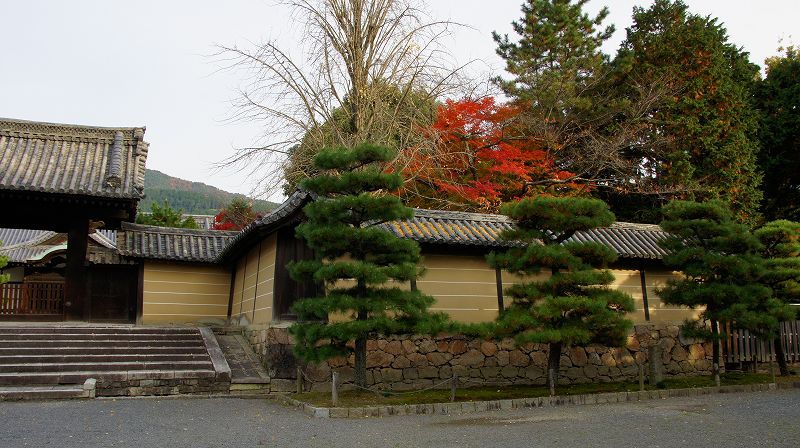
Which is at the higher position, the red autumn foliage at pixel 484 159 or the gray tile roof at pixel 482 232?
the red autumn foliage at pixel 484 159

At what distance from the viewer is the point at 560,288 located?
11594 millimetres

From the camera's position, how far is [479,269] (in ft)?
46.2

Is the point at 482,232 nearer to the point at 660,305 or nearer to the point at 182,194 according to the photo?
the point at 660,305

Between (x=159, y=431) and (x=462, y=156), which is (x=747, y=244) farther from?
(x=159, y=431)

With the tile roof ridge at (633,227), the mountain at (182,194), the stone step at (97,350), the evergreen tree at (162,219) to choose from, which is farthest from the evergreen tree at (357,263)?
the mountain at (182,194)

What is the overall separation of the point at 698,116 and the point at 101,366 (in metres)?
20.5

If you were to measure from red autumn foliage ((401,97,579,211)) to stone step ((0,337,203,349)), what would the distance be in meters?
7.60

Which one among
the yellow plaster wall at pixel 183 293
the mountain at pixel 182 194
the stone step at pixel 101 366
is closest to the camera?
the stone step at pixel 101 366

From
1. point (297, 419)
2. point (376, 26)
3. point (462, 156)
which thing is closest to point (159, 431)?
point (297, 419)

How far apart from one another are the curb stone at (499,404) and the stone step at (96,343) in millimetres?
4420

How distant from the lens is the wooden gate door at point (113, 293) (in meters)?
19.0

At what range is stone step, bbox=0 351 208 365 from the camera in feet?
41.8

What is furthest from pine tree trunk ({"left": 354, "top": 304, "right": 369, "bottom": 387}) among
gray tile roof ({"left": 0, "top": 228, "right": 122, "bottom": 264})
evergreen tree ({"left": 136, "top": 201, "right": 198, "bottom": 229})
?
evergreen tree ({"left": 136, "top": 201, "right": 198, "bottom": 229})

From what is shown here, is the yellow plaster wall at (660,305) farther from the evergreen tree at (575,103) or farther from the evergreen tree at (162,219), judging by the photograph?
the evergreen tree at (162,219)
